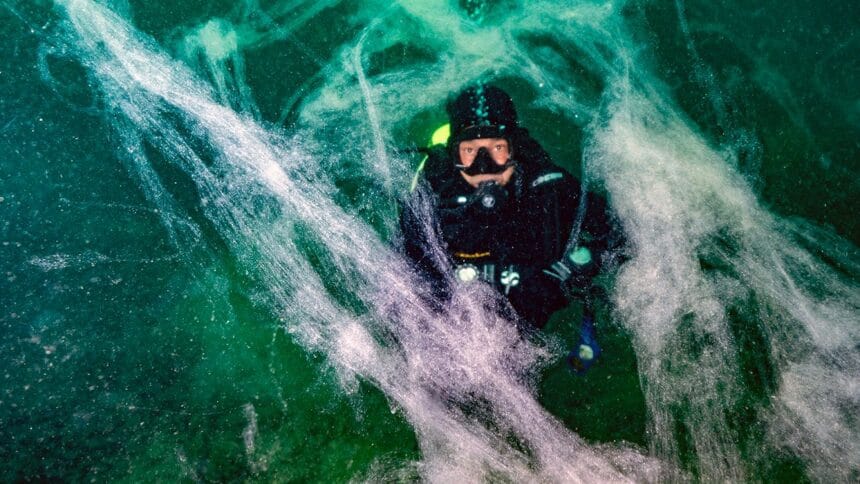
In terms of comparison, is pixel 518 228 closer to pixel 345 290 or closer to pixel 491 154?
pixel 491 154

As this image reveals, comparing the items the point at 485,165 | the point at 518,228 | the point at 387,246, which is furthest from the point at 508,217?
the point at 387,246

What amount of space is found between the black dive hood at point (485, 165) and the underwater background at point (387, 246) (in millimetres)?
1066

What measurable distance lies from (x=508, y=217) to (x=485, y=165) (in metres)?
0.45

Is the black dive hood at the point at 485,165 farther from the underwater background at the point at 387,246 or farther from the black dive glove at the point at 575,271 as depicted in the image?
the underwater background at the point at 387,246

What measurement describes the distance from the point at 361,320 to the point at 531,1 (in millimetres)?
3305

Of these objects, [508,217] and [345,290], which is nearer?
[508,217]

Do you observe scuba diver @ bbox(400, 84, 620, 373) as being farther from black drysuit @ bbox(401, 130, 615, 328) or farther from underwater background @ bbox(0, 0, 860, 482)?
underwater background @ bbox(0, 0, 860, 482)

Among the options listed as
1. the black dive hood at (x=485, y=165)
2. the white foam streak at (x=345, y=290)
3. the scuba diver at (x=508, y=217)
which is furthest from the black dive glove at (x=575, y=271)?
the black dive hood at (x=485, y=165)

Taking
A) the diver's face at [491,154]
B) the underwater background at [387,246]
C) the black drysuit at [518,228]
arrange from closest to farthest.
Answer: the diver's face at [491,154], the black drysuit at [518,228], the underwater background at [387,246]

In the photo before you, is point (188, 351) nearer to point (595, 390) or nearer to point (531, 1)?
point (595, 390)

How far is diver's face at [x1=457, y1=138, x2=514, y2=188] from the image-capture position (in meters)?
2.68

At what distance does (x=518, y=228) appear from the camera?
2.92 metres

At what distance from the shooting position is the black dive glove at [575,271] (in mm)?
2701

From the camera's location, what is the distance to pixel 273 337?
3762 mm
